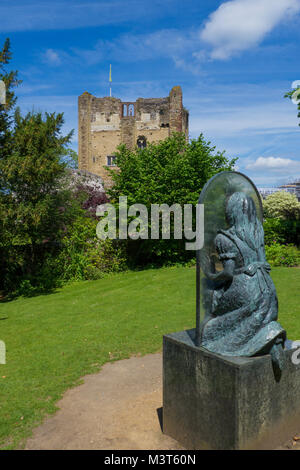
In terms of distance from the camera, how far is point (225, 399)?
13.3 feet

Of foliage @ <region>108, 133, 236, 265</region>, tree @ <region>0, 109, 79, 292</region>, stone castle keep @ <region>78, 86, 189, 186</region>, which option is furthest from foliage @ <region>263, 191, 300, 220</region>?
tree @ <region>0, 109, 79, 292</region>

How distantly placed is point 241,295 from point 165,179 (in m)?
14.9

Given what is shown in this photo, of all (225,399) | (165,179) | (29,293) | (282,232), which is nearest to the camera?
(225,399)

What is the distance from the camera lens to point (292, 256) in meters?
17.6

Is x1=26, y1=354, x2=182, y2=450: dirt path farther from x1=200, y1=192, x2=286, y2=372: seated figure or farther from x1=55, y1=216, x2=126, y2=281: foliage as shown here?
x1=55, y1=216, x2=126, y2=281: foliage

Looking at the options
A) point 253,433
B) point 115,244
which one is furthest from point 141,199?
point 253,433

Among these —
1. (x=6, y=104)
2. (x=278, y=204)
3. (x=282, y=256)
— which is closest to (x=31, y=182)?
(x=6, y=104)

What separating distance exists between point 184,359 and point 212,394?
58 centimetres

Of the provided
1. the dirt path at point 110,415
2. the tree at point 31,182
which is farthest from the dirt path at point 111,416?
the tree at point 31,182

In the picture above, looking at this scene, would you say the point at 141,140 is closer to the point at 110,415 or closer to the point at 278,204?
the point at 278,204

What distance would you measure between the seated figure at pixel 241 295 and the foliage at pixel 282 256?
13673 mm

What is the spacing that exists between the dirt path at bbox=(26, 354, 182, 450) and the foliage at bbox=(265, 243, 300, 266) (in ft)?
39.3
